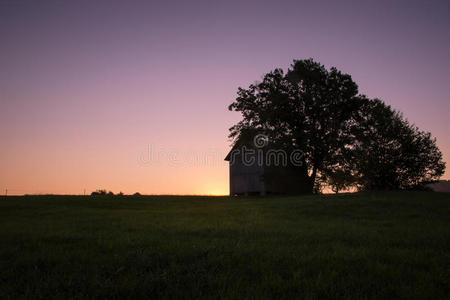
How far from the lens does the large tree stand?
39.0 meters

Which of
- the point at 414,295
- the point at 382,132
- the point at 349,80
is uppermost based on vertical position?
the point at 349,80

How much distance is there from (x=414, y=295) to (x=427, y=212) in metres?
15.0

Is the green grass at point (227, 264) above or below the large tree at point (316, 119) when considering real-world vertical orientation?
below

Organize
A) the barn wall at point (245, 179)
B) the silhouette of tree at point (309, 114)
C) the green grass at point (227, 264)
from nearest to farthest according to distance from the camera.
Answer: the green grass at point (227, 264)
the silhouette of tree at point (309, 114)
the barn wall at point (245, 179)

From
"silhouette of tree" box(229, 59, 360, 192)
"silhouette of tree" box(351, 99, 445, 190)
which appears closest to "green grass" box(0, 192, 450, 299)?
"silhouette of tree" box(229, 59, 360, 192)

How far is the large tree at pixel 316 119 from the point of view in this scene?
3897 centimetres

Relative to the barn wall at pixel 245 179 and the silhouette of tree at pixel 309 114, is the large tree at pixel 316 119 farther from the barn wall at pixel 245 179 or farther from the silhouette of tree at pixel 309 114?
the barn wall at pixel 245 179

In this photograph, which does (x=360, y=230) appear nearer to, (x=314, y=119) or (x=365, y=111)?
(x=314, y=119)

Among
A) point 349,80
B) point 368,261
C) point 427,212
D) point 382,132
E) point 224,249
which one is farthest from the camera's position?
point 382,132

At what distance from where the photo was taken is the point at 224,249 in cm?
792

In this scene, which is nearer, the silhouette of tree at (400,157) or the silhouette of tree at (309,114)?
the silhouette of tree at (309,114)

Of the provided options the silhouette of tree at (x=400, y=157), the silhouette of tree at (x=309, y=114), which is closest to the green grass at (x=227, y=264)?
the silhouette of tree at (x=309, y=114)

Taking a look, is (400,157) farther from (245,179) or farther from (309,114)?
(245,179)

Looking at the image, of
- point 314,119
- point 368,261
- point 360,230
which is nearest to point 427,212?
point 360,230
